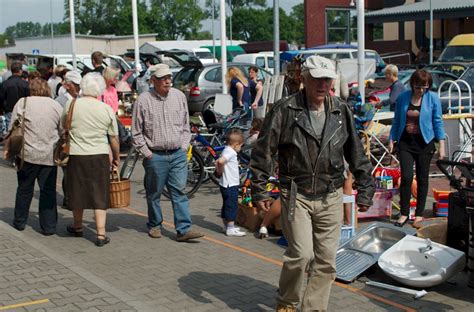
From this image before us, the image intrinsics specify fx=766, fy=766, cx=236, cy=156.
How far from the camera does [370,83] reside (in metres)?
19.5

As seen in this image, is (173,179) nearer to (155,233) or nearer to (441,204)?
(155,233)

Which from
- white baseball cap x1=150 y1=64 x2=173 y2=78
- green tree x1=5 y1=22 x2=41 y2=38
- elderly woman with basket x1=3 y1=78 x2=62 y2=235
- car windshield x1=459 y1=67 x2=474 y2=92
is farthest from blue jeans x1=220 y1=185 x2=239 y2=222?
green tree x1=5 y1=22 x2=41 y2=38

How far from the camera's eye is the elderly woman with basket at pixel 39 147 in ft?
28.0

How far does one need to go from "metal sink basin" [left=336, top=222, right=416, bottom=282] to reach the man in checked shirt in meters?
1.82

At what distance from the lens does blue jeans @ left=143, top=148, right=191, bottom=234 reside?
8.16 m

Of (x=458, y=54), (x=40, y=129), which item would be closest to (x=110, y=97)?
(x=40, y=129)

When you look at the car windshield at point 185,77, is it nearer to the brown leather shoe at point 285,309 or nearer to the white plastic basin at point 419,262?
the white plastic basin at point 419,262

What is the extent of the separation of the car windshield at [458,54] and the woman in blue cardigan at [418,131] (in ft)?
67.0

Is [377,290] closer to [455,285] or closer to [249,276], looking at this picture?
[455,285]

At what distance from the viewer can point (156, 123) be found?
8.06m

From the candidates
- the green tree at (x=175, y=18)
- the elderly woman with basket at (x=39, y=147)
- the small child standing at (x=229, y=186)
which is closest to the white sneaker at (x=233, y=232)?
the small child standing at (x=229, y=186)

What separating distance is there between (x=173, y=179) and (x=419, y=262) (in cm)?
289

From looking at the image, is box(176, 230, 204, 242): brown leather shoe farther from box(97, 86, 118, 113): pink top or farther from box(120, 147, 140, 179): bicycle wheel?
box(97, 86, 118, 113): pink top

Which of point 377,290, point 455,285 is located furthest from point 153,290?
point 455,285
